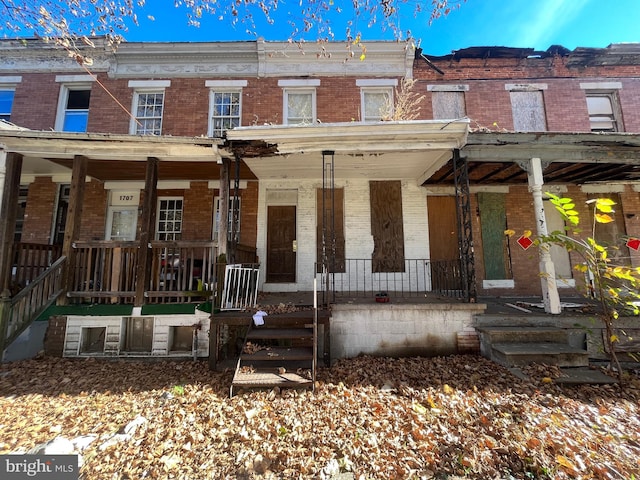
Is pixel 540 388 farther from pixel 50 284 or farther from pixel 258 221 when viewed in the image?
pixel 50 284

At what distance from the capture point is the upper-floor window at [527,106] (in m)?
8.68

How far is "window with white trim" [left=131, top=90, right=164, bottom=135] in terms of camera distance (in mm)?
8453

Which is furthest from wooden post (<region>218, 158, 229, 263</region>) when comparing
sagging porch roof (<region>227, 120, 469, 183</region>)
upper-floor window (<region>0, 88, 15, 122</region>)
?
upper-floor window (<region>0, 88, 15, 122</region>)

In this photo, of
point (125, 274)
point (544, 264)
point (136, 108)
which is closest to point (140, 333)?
point (125, 274)

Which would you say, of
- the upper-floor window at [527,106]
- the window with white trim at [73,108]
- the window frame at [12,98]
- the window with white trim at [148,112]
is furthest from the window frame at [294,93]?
the window frame at [12,98]

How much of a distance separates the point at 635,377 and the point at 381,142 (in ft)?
17.9

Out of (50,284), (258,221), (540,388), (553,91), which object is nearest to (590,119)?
(553,91)

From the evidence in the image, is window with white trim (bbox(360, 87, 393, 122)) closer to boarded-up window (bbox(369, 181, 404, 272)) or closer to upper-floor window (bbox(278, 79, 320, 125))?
upper-floor window (bbox(278, 79, 320, 125))

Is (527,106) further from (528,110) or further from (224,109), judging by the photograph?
(224,109)

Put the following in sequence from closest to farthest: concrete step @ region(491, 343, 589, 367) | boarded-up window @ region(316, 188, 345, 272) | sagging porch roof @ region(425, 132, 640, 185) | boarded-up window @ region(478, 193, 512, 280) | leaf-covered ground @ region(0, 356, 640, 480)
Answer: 1. leaf-covered ground @ region(0, 356, 640, 480)
2. concrete step @ region(491, 343, 589, 367)
3. sagging porch roof @ region(425, 132, 640, 185)
4. boarded-up window @ region(316, 188, 345, 272)
5. boarded-up window @ region(478, 193, 512, 280)

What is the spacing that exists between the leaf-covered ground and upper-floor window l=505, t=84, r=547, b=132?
24.6ft

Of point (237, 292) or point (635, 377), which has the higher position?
point (237, 292)

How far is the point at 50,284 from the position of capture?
17.7ft

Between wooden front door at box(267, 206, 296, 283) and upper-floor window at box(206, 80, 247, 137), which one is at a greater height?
upper-floor window at box(206, 80, 247, 137)
